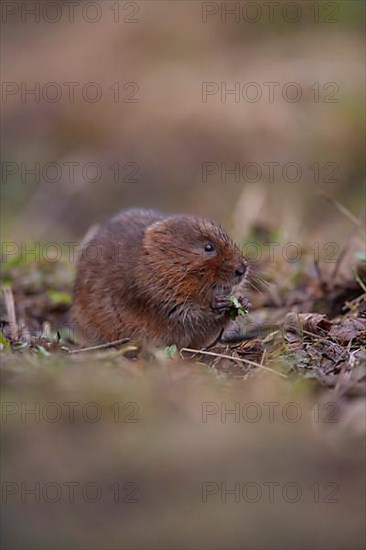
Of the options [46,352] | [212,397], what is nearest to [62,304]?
[46,352]

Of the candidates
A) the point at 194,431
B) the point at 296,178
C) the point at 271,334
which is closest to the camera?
the point at 194,431

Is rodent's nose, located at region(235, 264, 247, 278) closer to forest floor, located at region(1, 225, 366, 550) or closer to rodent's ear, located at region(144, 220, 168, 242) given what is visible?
forest floor, located at region(1, 225, 366, 550)

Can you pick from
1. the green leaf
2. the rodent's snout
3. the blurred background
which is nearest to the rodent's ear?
the rodent's snout

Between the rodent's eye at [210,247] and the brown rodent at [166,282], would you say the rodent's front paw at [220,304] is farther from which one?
the rodent's eye at [210,247]

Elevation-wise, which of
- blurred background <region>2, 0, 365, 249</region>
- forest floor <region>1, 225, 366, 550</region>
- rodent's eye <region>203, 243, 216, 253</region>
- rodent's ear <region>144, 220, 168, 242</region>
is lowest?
blurred background <region>2, 0, 365, 249</region>

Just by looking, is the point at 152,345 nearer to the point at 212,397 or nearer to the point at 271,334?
the point at 271,334

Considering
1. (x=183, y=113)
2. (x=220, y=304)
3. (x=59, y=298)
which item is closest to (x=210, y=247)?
(x=220, y=304)
